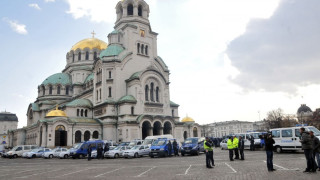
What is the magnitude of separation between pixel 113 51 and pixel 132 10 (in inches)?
423

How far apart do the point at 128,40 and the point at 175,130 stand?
19.6 m

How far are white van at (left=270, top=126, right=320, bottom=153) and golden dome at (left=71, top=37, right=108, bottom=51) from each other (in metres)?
52.0

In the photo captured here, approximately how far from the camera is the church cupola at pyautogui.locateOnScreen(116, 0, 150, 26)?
186 ft

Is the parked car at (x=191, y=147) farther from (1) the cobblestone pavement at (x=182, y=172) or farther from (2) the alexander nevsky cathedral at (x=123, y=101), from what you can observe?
(2) the alexander nevsky cathedral at (x=123, y=101)

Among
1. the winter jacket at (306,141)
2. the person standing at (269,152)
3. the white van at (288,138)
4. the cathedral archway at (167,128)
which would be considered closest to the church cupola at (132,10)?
the cathedral archway at (167,128)

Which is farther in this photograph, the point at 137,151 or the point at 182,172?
the point at 137,151

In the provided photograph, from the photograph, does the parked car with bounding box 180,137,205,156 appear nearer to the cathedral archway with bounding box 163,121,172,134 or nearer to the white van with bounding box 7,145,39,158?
the cathedral archway with bounding box 163,121,172,134

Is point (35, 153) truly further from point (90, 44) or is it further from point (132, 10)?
point (90, 44)

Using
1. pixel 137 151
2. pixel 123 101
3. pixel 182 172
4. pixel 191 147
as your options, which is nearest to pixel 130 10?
pixel 123 101

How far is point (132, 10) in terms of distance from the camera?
57812mm

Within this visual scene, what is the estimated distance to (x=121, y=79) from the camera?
169ft

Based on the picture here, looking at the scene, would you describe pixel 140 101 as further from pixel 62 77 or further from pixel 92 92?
pixel 62 77

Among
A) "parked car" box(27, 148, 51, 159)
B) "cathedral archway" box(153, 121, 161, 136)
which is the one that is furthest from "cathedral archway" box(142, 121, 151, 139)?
"parked car" box(27, 148, 51, 159)

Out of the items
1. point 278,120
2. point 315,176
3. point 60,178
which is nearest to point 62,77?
point 278,120
